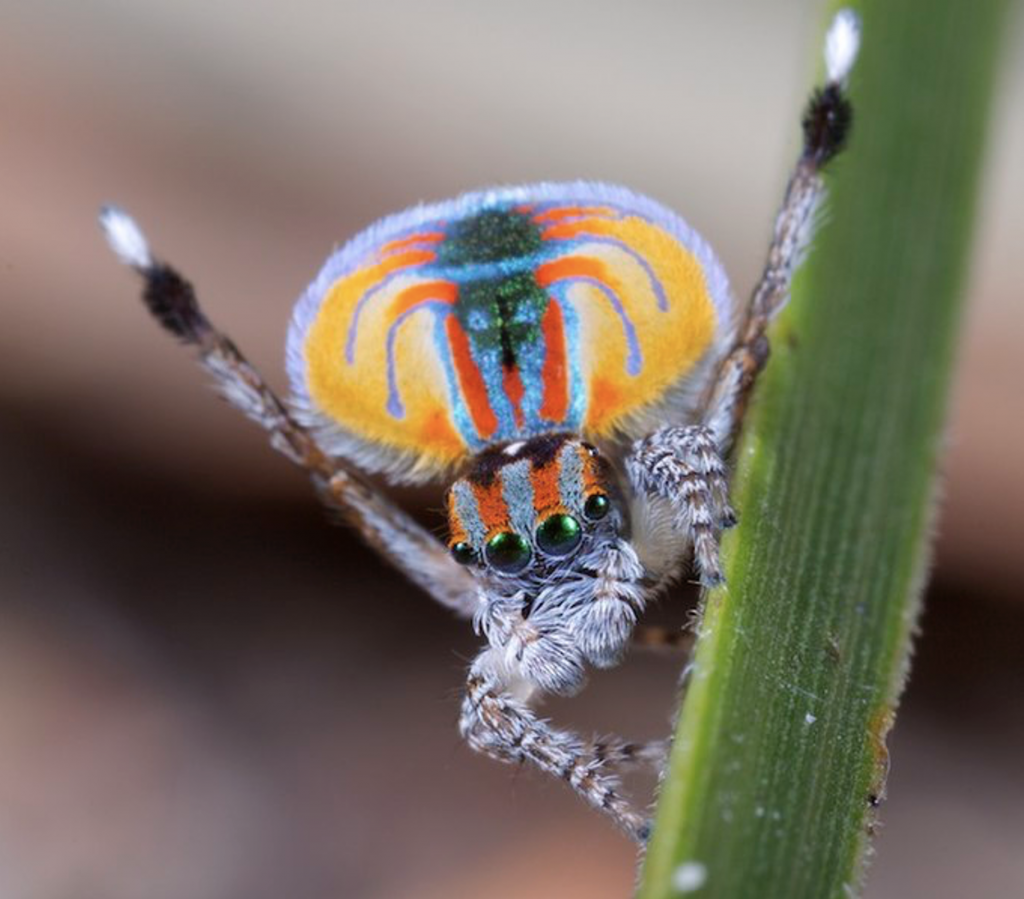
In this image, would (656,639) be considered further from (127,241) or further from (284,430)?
(127,241)

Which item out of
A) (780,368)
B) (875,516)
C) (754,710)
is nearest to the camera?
(754,710)

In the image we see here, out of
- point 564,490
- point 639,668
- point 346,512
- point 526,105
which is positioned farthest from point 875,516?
point 526,105

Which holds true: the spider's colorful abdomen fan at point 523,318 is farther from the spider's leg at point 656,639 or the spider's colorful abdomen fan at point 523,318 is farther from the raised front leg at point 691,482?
the spider's leg at point 656,639

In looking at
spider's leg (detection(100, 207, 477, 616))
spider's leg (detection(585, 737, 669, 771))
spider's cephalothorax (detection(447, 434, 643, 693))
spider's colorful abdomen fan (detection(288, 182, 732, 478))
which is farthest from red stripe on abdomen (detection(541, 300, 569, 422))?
spider's leg (detection(585, 737, 669, 771))

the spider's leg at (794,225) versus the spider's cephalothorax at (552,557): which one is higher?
the spider's leg at (794,225)

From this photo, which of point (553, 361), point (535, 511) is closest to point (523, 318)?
point (553, 361)

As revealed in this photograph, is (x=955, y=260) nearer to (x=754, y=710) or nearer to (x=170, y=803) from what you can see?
(x=754, y=710)

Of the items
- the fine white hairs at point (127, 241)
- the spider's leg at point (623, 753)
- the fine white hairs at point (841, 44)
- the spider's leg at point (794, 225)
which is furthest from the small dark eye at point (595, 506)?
the fine white hairs at point (127, 241)
